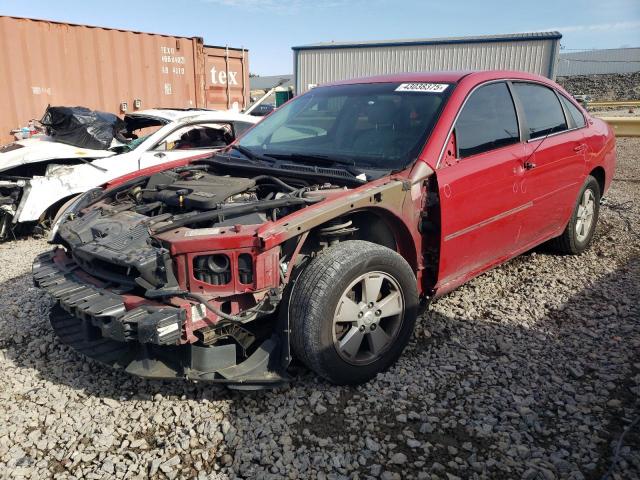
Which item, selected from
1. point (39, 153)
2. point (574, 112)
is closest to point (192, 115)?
point (39, 153)

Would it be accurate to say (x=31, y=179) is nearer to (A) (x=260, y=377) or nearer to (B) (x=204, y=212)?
(B) (x=204, y=212)

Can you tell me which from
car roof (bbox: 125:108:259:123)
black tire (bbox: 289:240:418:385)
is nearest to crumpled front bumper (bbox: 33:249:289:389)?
black tire (bbox: 289:240:418:385)

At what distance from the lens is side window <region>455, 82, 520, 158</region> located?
3.54 metres

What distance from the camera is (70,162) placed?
20.4 feet

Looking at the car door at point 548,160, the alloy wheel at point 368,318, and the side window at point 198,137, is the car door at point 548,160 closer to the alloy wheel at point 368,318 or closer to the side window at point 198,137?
the alloy wheel at point 368,318

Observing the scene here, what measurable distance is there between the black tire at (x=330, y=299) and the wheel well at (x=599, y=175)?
309 cm

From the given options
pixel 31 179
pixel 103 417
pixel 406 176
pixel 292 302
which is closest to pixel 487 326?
pixel 406 176

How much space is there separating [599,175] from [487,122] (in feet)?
7.23

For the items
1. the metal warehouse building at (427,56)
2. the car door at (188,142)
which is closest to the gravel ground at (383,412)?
the car door at (188,142)

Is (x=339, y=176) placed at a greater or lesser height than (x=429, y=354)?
greater

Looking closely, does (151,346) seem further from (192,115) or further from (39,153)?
(192,115)

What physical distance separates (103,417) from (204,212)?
1.23m

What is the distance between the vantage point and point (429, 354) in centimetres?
337

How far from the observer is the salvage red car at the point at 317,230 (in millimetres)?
2604
